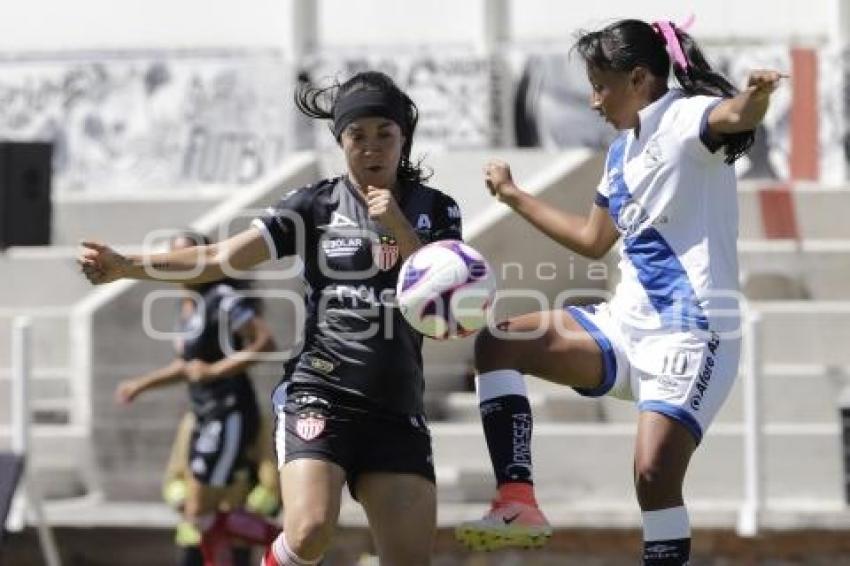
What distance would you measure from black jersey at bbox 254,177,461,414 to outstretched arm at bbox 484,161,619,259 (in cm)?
36

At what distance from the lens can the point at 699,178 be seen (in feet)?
23.2

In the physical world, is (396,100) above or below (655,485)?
above

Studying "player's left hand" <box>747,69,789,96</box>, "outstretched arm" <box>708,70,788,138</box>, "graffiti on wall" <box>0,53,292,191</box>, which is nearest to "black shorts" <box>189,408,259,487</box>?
"outstretched arm" <box>708,70,788,138</box>

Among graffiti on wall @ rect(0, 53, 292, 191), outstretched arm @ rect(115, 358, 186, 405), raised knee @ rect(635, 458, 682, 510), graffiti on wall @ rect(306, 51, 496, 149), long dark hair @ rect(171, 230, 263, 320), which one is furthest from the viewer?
graffiti on wall @ rect(0, 53, 292, 191)

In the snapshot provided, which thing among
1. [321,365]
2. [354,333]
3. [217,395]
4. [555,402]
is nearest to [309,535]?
[321,365]

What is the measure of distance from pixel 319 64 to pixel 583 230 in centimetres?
1440

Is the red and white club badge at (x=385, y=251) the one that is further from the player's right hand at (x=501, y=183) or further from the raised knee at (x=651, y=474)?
the raised knee at (x=651, y=474)

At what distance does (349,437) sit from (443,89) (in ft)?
47.6

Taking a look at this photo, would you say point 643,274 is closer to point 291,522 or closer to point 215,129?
point 291,522

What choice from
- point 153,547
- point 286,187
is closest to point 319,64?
point 286,187

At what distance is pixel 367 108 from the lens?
279 inches

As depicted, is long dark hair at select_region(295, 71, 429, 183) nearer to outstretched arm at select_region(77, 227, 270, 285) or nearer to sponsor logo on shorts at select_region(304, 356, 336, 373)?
outstretched arm at select_region(77, 227, 270, 285)

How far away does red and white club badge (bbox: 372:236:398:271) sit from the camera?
7094 millimetres

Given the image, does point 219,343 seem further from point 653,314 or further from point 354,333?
point 653,314
